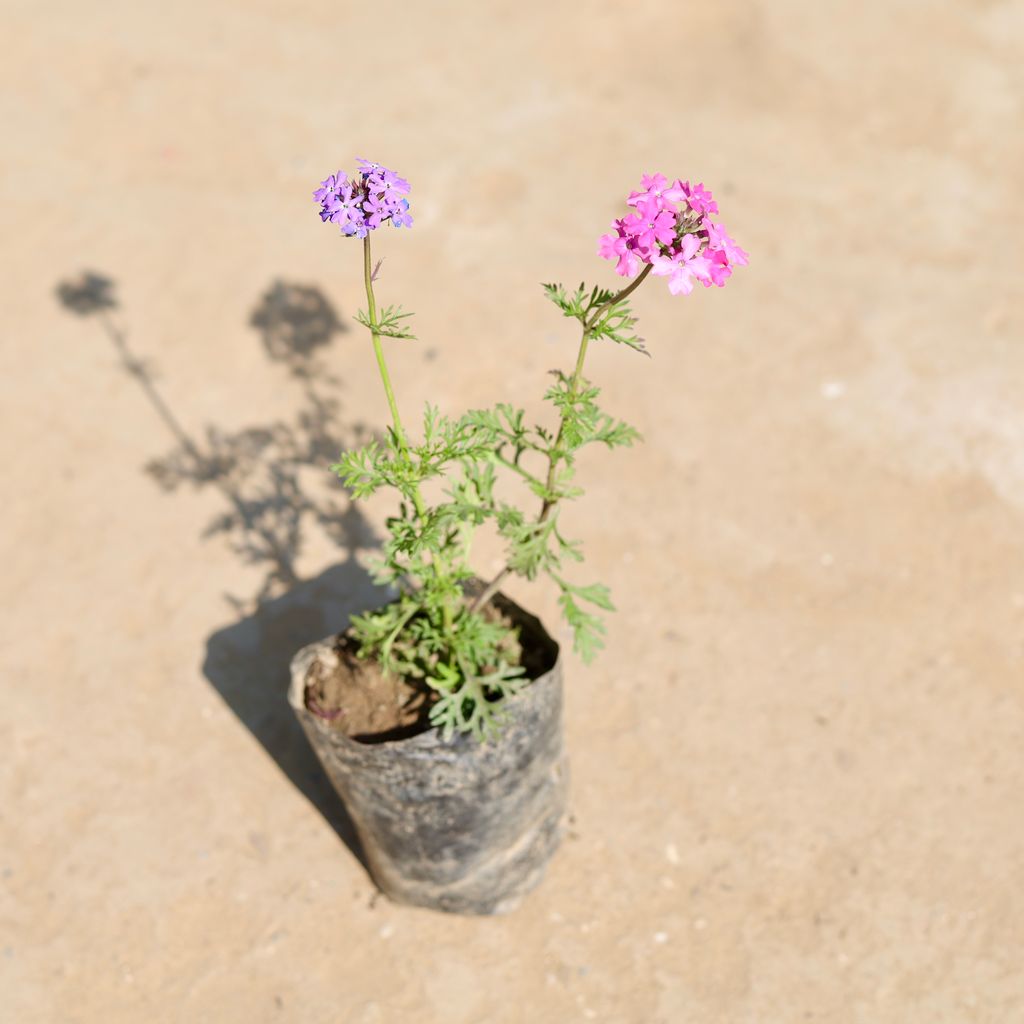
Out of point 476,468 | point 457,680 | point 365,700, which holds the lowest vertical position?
point 365,700

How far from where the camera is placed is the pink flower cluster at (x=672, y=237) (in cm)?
234

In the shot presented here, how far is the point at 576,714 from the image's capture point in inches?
173

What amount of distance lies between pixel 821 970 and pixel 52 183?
5964 mm

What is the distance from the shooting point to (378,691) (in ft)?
11.2

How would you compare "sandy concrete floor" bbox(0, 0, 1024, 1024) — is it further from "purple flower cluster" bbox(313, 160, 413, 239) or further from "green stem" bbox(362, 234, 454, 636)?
"purple flower cluster" bbox(313, 160, 413, 239)

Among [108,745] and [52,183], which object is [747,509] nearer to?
[108,745]

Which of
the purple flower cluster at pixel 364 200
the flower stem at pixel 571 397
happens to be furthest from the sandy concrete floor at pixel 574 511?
the purple flower cluster at pixel 364 200

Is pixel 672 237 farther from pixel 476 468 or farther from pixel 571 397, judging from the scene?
pixel 476 468

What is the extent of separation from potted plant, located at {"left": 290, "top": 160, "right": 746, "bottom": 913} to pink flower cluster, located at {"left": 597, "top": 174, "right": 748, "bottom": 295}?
0.56 feet

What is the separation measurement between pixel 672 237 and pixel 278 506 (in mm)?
3048

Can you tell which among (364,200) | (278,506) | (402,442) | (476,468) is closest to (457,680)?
(476,468)

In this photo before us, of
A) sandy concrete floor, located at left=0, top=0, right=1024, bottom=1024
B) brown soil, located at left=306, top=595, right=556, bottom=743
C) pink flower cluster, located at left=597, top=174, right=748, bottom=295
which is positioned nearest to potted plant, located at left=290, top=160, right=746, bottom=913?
brown soil, located at left=306, top=595, right=556, bottom=743

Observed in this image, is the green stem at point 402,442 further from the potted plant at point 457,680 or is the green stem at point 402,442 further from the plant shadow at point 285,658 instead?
the plant shadow at point 285,658

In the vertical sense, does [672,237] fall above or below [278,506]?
above
